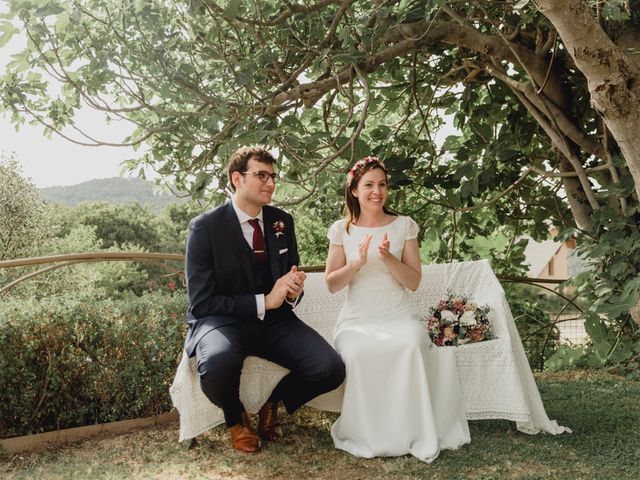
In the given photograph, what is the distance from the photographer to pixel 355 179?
158 inches

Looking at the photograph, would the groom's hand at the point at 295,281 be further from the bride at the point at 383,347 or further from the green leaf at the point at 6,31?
the green leaf at the point at 6,31

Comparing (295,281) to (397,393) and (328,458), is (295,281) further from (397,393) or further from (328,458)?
(328,458)

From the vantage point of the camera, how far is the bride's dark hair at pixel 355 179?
3953 mm

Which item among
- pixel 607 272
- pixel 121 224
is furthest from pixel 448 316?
pixel 121 224

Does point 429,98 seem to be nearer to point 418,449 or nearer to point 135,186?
point 418,449

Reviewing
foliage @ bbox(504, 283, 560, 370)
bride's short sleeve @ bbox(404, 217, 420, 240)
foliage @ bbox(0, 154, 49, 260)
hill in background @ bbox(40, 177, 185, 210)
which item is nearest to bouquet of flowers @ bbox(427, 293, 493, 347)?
bride's short sleeve @ bbox(404, 217, 420, 240)

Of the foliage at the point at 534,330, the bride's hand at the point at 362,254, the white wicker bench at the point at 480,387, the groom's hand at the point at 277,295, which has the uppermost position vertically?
the bride's hand at the point at 362,254

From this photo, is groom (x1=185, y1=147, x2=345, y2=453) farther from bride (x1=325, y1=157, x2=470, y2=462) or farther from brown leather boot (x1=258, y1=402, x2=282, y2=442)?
bride (x1=325, y1=157, x2=470, y2=462)

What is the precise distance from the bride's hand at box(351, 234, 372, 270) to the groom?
333mm

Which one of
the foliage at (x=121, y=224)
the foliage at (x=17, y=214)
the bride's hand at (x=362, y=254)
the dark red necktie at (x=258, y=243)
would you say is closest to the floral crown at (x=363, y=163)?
the bride's hand at (x=362, y=254)

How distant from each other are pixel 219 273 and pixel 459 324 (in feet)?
4.16

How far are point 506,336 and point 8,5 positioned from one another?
279cm

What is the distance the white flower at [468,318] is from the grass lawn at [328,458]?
0.58 metres

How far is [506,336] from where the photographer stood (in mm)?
3684
